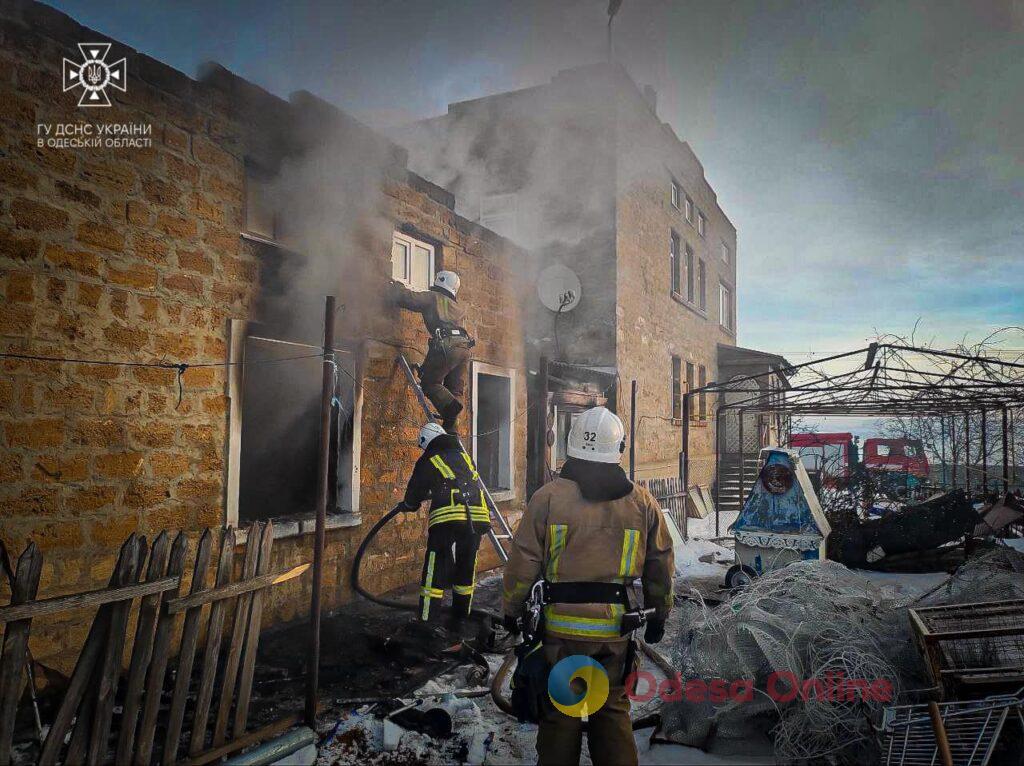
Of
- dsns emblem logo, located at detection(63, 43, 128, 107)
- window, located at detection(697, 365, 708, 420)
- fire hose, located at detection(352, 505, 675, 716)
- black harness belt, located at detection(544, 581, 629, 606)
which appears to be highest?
dsns emblem logo, located at detection(63, 43, 128, 107)

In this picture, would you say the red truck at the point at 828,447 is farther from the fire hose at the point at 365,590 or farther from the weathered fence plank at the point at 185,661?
the weathered fence plank at the point at 185,661

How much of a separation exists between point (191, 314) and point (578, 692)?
389cm

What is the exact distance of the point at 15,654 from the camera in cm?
246

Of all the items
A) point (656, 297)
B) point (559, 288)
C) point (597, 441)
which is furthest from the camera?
point (656, 297)

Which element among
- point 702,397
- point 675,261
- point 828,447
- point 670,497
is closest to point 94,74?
point 670,497

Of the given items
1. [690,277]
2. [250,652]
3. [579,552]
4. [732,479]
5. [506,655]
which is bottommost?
[506,655]

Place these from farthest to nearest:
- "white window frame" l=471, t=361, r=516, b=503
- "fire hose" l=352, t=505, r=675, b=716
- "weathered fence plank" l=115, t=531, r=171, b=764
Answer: "white window frame" l=471, t=361, r=516, b=503
"fire hose" l=352, t=505, r=675, b=716
"weathered fence plank" l=115, t=531, r=171, b=764

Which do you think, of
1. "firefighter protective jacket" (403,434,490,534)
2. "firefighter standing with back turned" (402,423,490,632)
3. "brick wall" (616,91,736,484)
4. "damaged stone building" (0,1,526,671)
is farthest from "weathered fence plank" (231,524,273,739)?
"brick wall" (616,91,736,484)

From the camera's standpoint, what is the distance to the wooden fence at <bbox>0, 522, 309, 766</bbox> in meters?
2.48

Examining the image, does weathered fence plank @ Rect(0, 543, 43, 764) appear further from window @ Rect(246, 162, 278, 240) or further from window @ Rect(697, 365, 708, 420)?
window @ Rect(697, 365, 708, 420)

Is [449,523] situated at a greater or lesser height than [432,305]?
lesser

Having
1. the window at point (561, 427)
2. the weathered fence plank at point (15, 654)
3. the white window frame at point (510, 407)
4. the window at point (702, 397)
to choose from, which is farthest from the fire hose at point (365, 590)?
the window at point (702, 397)

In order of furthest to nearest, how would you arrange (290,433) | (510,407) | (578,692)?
(510,407) < (290,433) < (578,692)

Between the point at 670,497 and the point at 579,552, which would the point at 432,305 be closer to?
the point at 579,552
